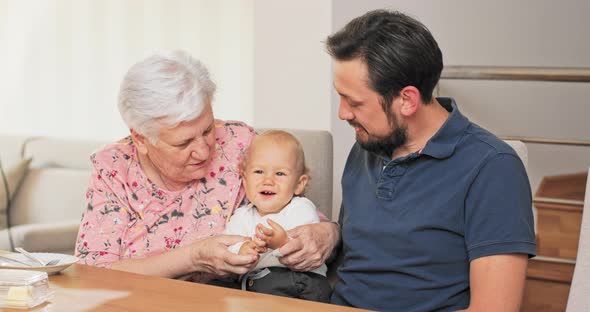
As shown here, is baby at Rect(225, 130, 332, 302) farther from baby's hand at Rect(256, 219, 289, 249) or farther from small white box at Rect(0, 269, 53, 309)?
small white box at Rect(0, 269, 53, 309)

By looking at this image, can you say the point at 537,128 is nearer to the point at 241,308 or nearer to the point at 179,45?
A: the point at 179,45

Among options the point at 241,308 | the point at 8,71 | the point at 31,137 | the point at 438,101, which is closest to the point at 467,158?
the point at 438,101

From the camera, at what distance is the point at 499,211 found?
65.3 inches

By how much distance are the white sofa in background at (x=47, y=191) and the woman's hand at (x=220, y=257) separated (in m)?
2.09

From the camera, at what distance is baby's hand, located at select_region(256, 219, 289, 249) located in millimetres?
1785

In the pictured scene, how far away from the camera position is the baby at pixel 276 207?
6.57ft

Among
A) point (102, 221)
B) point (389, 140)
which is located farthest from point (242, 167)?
point (389, 140)

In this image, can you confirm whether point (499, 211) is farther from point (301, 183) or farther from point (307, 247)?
point (301, 183)

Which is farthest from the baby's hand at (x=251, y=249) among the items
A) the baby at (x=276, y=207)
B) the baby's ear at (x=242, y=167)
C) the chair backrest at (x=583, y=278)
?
the chair backrest at (x=583, y=278)

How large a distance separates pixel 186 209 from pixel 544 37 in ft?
12.7

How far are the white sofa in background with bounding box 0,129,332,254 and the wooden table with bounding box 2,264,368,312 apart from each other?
2296mm

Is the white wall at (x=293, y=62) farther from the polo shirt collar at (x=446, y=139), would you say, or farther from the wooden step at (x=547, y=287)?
the polo shirt collar at (x=446, y=139)

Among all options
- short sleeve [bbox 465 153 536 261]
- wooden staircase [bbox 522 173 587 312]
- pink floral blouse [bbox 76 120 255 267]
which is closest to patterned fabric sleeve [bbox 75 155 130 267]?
pink floral blouse [bbox 76 120 255 267]

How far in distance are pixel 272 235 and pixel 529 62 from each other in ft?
13.0
